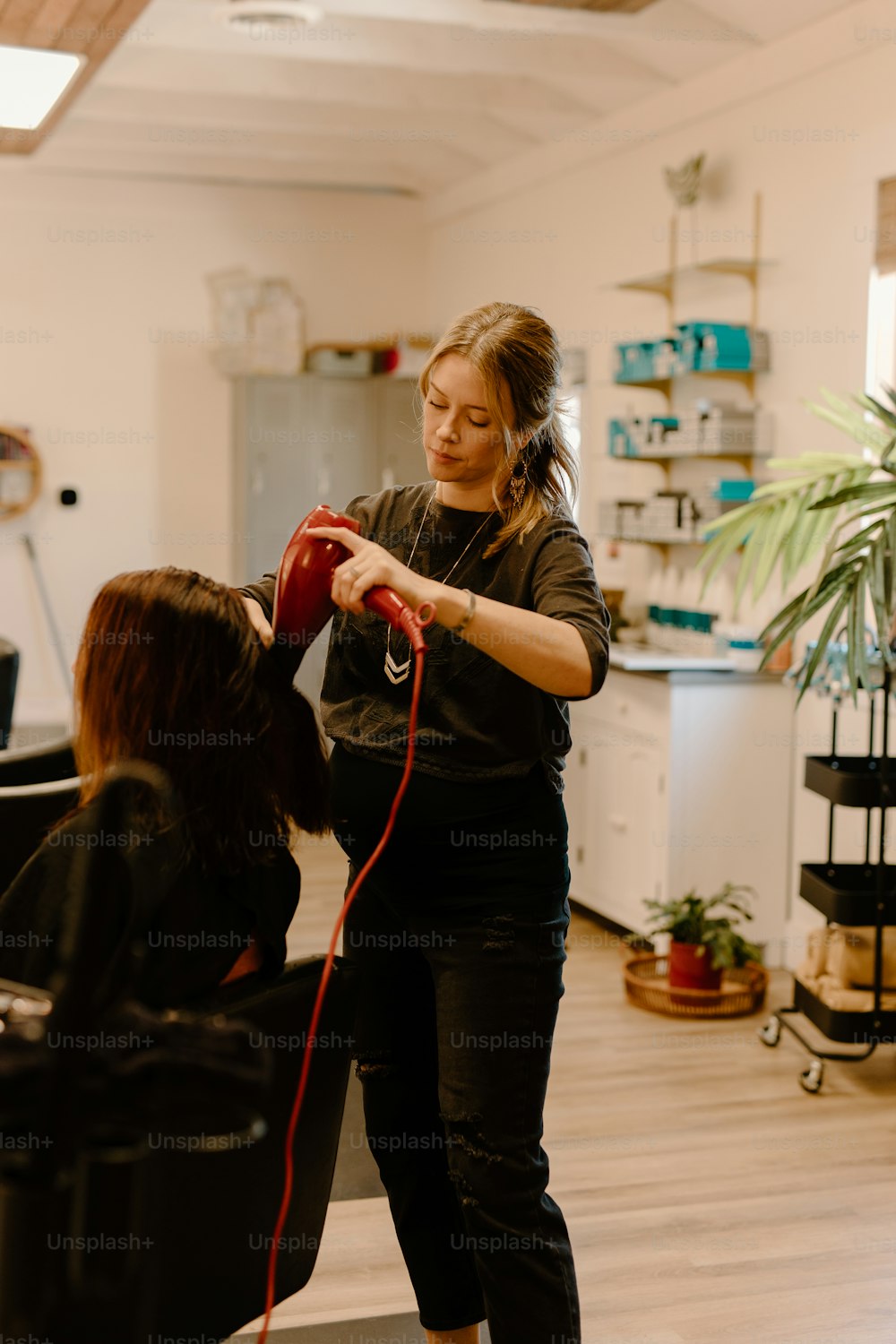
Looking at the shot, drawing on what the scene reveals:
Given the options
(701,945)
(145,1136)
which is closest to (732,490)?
(701,945)

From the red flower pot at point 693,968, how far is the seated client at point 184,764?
254 cm

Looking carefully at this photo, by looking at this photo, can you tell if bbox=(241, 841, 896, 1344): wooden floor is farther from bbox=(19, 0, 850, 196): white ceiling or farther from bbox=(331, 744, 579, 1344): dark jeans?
bbox=(19, 0, 850, 196): white ceiling

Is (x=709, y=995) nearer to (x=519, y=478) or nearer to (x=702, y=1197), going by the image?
(x=702, y=1197)

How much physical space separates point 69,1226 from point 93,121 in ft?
19.8

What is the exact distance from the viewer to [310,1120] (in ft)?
4.62

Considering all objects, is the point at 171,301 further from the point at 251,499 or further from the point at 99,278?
the point at 251,499

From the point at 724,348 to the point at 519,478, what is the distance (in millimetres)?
2902

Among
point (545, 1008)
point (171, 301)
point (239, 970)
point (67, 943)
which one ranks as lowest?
point (545, 1008)

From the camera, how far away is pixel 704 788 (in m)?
4.14

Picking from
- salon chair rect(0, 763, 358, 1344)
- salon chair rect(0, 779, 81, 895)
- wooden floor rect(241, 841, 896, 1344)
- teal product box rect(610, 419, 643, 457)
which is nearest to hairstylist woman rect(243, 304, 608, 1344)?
salon chair rect(0, 763, 358, 1344)

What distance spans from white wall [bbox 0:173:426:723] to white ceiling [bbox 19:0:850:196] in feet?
0.73

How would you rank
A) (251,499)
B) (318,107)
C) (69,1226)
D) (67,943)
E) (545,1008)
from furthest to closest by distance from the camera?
(251,499)
(318,107)
(545,1008)
(69,1226)
(67,943)

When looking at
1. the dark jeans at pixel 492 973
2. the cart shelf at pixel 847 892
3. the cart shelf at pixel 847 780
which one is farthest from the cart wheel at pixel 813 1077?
the dark jeans at pixel 492 973

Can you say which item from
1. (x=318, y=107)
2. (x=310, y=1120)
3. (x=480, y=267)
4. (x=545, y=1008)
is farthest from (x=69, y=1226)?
(x=480, y=267)
